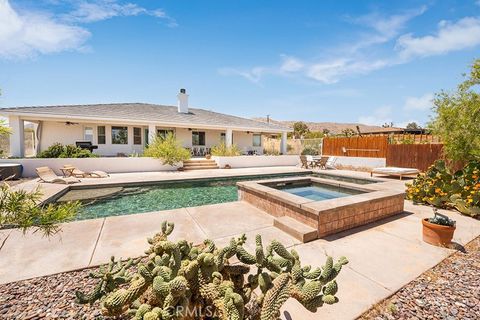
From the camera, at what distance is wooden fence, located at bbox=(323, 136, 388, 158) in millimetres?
15649

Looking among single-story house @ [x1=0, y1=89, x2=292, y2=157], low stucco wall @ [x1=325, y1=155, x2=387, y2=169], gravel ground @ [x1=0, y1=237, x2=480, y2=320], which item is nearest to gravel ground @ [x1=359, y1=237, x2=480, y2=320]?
gravel ground @ [x1=0, y1=237, x2=480, y2=320]

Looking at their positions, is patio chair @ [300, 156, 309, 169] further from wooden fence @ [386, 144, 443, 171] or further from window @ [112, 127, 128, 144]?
window @ [112, 127, 128, 144]

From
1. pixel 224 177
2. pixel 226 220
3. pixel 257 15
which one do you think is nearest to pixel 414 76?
pixel 257 15

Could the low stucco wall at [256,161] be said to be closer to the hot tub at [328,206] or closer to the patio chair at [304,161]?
the patio chair at [304,161]

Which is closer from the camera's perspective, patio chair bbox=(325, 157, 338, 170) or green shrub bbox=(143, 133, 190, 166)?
green shrub bbox=(143, 133, 190, 166)

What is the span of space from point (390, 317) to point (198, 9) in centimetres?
1121

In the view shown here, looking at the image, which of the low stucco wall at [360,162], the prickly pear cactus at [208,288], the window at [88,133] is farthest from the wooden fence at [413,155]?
A: the window at [88,133]

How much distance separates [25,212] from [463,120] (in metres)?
9.27

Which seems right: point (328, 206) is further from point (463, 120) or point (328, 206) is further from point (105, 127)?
point (105, 127)

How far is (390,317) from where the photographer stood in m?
2.25

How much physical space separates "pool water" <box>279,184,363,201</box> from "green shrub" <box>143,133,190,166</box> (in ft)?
28.5

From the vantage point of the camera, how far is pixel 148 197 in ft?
27.6

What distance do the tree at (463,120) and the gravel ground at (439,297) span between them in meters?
4.51

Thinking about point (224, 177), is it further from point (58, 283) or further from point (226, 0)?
point (58, 283)
